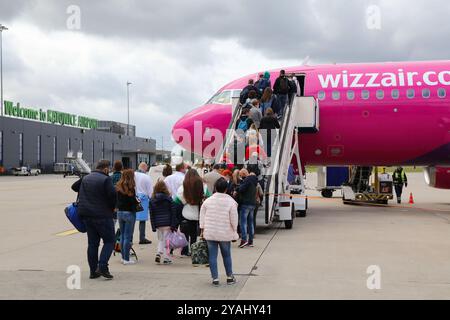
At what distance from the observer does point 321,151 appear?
18062mm

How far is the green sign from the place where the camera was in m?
76.1

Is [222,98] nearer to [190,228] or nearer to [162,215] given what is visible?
[190,228]

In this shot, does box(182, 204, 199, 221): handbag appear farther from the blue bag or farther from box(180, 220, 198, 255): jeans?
the blue bag

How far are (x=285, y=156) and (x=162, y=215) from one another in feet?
20.9

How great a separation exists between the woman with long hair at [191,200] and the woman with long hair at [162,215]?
23 centimetres

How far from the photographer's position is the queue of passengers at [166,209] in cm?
766

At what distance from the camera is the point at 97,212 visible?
26.6ft

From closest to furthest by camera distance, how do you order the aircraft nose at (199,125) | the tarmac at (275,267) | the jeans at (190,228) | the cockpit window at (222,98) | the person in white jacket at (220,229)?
1. the tarmac at (275,267)
2. the person in white jacket at (220,229)
3. the jeans at (190,228)
4. the aircraft nose at (199,125)
5. the cockpit window at (222,98)

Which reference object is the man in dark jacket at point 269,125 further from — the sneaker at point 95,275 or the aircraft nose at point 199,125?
the sneaker at point 95,275

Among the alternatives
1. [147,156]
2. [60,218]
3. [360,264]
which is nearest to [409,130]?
[360,264]

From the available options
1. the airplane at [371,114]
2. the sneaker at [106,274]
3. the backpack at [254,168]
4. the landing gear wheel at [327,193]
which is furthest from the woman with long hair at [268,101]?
the landing gear wheel at [327,193]

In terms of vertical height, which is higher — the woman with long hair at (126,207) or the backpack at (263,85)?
the backpack at (263,85)

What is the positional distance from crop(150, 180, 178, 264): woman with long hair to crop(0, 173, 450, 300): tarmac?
344 mm
